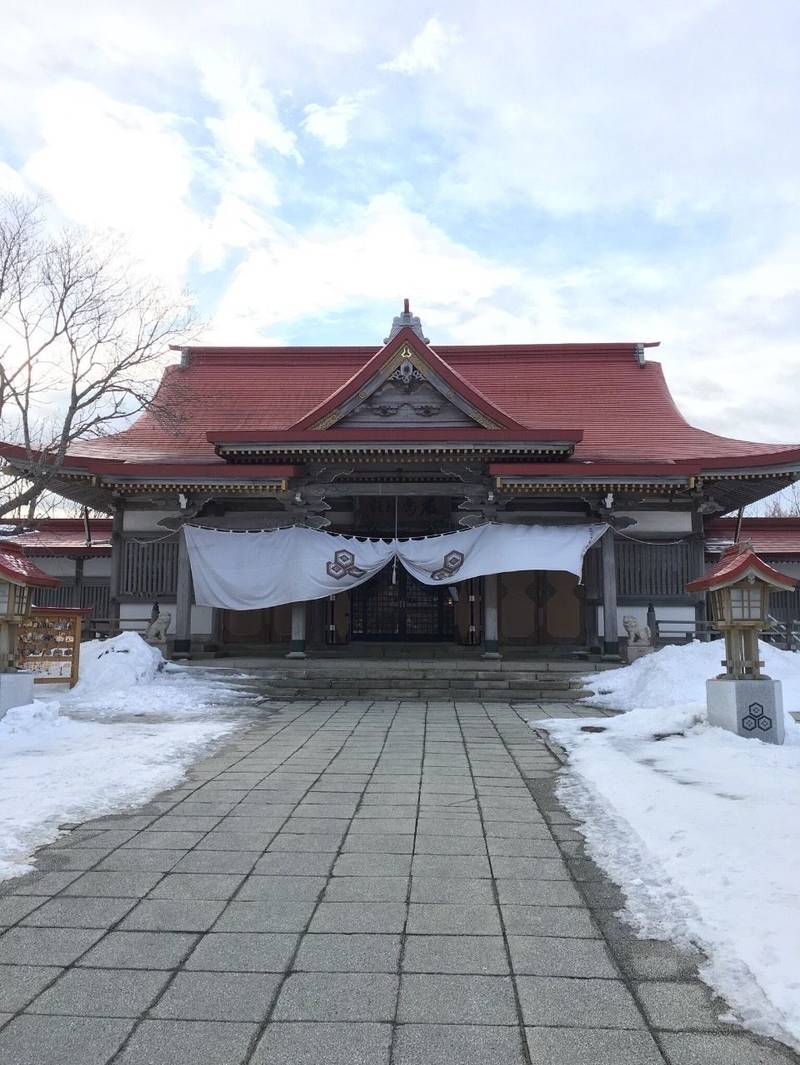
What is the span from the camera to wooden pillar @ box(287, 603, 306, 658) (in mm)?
13906

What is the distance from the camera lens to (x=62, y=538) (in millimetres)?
17609

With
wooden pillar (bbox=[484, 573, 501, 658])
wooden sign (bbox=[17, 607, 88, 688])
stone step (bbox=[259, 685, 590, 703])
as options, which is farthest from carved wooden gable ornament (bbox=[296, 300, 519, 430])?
wooden sign (bbox=[17, 607, 88, 688])

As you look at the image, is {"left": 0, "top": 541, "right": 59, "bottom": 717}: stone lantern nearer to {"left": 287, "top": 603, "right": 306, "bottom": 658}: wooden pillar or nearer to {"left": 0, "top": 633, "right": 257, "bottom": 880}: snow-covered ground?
{"left": 0, "top": 633, "right": 257, "bottom": 880}: snow-covered ground

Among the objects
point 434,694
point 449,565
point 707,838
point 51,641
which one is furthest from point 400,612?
point 707,838

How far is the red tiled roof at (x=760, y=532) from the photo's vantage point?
16.8m

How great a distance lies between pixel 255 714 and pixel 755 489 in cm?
1092

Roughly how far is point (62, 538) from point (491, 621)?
1049 cm

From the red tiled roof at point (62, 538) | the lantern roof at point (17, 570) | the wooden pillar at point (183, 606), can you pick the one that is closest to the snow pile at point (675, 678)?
the wooden pillar at point (183, 606)

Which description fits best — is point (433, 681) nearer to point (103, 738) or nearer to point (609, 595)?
point (609, 595)

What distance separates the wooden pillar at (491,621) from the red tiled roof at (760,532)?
6096 mm

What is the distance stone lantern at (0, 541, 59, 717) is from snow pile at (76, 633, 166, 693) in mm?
2991

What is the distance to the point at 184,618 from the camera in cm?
1385

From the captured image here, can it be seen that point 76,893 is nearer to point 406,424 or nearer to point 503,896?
point 503,896

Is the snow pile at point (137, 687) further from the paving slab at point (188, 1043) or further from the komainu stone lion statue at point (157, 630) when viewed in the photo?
the paving slab at point (188, 1043)
